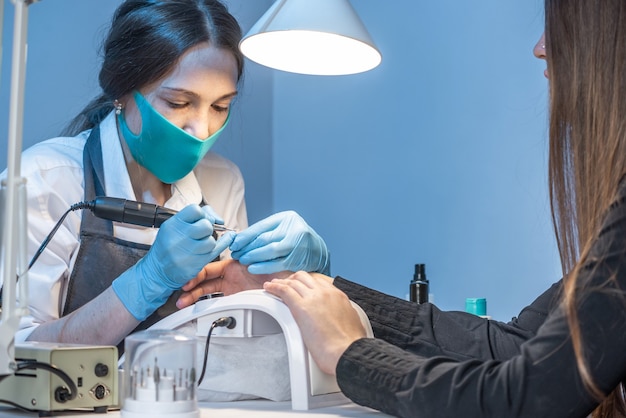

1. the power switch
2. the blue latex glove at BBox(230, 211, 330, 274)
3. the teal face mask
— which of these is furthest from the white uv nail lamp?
the teal face mask

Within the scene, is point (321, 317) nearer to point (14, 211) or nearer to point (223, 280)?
point (14, 211)

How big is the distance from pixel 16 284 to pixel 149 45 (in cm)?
111

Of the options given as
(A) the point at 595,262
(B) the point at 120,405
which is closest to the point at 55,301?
(B) the point at 120,405

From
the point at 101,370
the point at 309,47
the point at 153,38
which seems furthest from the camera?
the point at 153,38

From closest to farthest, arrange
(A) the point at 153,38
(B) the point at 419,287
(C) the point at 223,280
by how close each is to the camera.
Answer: (C) the point at 223,280, (A) the point at 153,38, (B) the point at 419,287

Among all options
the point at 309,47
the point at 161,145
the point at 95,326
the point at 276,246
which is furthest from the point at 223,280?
the point at 309,47

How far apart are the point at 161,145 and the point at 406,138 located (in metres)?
1.17

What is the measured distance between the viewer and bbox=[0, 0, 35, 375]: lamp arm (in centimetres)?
79

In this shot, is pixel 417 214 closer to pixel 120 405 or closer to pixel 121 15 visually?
pixel 121 15

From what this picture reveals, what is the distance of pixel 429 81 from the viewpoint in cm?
268

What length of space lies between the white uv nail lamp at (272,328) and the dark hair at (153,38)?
799 mm

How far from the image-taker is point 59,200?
1670 millimetres

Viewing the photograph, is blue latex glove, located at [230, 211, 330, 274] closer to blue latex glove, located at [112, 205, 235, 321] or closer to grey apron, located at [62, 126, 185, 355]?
blue latex glove, located at [112, 205, 235, 321]

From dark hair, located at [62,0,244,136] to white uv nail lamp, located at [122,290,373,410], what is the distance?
80 cm
